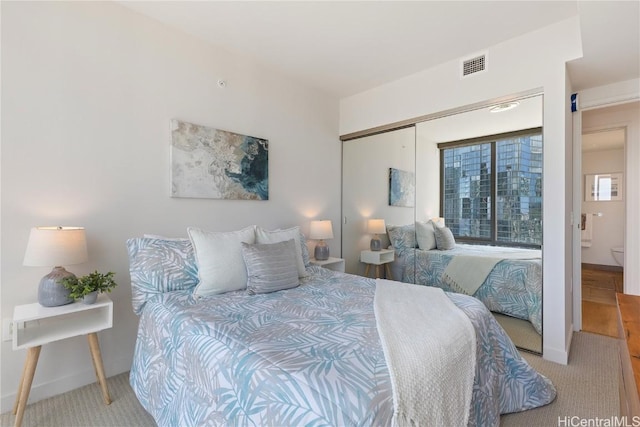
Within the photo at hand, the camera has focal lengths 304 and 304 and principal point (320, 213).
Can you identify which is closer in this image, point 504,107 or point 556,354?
point 556,354

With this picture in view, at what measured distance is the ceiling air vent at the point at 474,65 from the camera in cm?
276

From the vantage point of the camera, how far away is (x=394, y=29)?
8.16ft

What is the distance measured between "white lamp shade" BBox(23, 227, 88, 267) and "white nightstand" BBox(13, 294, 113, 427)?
0.27 metres

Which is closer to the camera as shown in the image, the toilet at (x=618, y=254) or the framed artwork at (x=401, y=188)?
the framed artwork at (x=401, y=188)

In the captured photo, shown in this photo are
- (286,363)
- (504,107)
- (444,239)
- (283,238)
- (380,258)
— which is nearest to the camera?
(286,363)

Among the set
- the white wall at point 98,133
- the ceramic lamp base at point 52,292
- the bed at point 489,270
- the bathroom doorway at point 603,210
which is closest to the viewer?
the ceramic lamp base at point 52,292

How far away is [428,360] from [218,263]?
1.45 meters

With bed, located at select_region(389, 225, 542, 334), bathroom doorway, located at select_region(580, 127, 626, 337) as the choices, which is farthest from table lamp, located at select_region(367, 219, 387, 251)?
bathroom doorway, located at select_region(580, 127, 626, 337)

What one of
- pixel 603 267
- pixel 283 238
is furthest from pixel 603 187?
pixel 283 238

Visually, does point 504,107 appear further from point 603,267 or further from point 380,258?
point 603,267

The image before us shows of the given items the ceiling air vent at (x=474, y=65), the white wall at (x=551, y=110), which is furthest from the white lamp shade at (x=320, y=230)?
the ceiling air vent at (x=474, y=65)

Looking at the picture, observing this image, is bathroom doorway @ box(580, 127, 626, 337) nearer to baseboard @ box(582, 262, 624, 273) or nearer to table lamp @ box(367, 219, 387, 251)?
baseboard @ box(582, 262, 624, 273)

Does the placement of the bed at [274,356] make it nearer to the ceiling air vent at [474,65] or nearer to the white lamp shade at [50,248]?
the white lamp shade at [50,248]

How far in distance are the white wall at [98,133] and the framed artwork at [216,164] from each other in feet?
0.27
